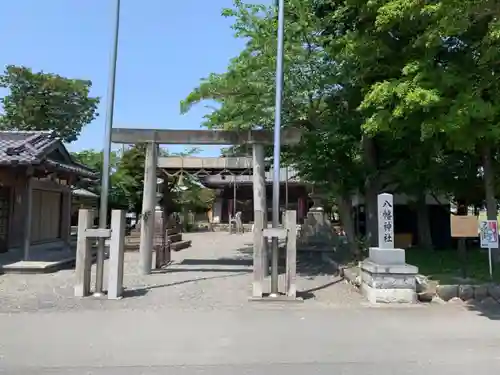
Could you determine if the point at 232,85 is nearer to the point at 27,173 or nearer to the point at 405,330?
the point at 27,173

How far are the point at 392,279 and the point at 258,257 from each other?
2.65 metres

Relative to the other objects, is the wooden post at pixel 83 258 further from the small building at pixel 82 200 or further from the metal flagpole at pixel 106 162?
the small building at pixel 82 200

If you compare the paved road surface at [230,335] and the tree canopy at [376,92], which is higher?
the tree canopy at [376,92]

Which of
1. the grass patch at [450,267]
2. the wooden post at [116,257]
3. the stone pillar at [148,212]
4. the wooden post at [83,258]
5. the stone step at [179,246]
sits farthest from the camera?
the stone step at [179,246]

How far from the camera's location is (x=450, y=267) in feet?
40.8

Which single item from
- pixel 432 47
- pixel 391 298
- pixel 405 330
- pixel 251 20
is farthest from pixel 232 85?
pixel 405 330

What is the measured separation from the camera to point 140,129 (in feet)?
44.1

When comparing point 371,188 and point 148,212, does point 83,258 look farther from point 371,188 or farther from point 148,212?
point 371,188

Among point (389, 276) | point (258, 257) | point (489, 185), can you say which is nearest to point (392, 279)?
point (389, 276)

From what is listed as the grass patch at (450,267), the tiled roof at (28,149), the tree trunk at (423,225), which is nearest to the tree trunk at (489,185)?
Answer: the grass patch at (450,267)

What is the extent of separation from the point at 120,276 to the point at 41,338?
3.15m

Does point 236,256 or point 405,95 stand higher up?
point 405,95

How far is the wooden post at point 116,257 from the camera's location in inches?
392

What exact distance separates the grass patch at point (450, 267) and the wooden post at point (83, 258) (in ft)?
23.7
